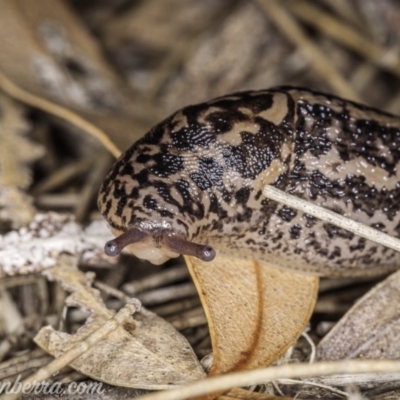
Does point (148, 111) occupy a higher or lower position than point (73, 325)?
higher

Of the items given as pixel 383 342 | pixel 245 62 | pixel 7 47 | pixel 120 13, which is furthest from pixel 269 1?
pixel 383 342

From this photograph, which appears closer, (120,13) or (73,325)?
(73,325)

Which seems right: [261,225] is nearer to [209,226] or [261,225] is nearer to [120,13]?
[209,226]

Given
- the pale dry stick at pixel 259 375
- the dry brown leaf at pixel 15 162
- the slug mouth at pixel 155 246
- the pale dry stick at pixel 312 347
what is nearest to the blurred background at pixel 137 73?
the dry brown leaf at pixel 15 162

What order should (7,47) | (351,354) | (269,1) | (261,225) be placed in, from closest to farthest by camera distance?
(351,354)
(261,225)
(7,47)
(269,1)

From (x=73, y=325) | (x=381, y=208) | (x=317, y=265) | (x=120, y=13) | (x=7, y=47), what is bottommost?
(x=73, y=325)

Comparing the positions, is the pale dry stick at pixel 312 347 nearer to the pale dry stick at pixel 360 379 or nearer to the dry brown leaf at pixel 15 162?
the pale dry stick at pixel 360 379

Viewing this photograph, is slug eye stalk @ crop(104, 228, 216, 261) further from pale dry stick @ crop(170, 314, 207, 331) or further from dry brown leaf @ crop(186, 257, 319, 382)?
pale dry stick @ crop(170, 314, 207, 331)

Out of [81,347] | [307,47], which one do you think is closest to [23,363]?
[81,347]
